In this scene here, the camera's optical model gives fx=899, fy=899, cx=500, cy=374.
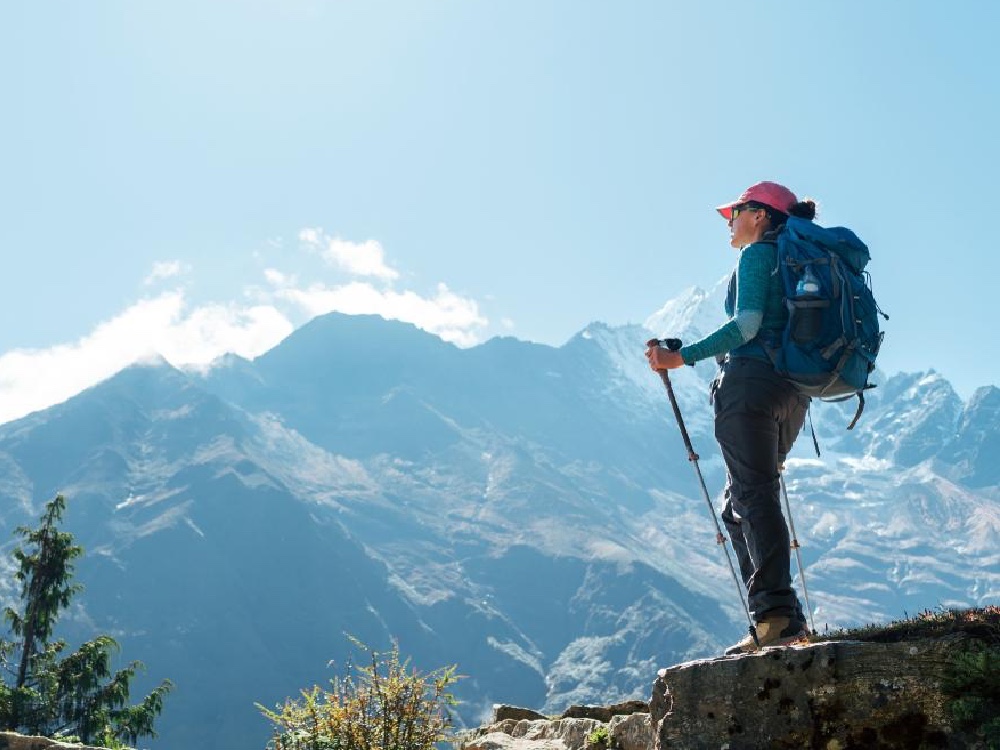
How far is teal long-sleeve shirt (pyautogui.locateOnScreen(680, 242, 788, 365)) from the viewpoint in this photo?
19.8ft

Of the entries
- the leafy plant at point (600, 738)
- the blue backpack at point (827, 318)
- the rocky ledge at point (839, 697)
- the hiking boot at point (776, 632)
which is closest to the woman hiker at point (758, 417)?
the hiking boot at point (776, 632)

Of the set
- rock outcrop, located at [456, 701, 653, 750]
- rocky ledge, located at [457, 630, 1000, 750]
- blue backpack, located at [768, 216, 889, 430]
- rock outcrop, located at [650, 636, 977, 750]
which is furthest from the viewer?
rock outcrop, located at [456, 701, 653, 750]

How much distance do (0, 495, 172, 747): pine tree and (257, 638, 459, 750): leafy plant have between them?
25850 mm

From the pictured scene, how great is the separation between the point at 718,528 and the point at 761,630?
1.17 m

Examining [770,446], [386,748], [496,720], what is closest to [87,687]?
[496,720]

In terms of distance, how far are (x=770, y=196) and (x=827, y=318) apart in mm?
1349

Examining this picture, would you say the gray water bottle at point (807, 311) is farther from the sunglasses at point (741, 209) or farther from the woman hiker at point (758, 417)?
the sunglasses at point (741, 209)

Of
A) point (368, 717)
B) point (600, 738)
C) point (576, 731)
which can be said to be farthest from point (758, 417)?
point (576, 731)

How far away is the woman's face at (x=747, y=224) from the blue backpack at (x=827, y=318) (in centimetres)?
74

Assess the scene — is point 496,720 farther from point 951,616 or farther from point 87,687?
point 87,687

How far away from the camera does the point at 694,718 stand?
4855 mm

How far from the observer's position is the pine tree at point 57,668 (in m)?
29.7

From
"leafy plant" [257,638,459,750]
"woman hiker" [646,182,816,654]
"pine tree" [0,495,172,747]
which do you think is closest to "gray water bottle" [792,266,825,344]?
"woman hiker" [646,182,816,654]

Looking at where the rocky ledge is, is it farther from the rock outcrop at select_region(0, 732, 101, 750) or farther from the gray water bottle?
the rock outcrop at select_region(0, 732, 101, 750)
